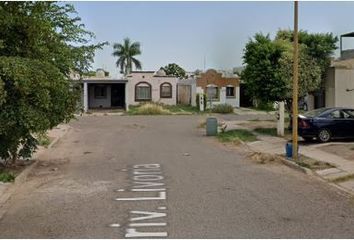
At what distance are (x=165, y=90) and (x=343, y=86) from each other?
3276cm

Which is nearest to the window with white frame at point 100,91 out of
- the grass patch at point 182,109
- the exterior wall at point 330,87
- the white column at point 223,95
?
the grass patch at point 182,109

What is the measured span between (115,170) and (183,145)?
745cm

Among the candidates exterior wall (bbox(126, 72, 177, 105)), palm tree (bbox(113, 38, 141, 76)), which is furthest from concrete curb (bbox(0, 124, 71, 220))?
palm tree (bbox(113, 38, 141, 76))

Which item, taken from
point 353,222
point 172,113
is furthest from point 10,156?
point 172,113

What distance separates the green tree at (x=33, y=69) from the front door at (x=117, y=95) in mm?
39638

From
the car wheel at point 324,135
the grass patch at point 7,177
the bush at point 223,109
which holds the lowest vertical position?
the grass patch at point 7,177

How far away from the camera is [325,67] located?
27.3 meters

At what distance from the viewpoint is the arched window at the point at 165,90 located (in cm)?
5803

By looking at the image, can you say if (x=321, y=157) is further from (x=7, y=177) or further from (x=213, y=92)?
(x=213, y=92)

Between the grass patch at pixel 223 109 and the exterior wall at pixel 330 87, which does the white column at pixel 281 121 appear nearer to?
the exterior wall at pixel 330 87

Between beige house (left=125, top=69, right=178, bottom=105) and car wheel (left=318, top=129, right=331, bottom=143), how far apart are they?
36154 mm

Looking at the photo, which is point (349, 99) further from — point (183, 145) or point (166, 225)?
point (166, 225)

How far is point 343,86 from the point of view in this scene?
87.8 feet

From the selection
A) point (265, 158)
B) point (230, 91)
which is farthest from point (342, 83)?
point (230, 91)
